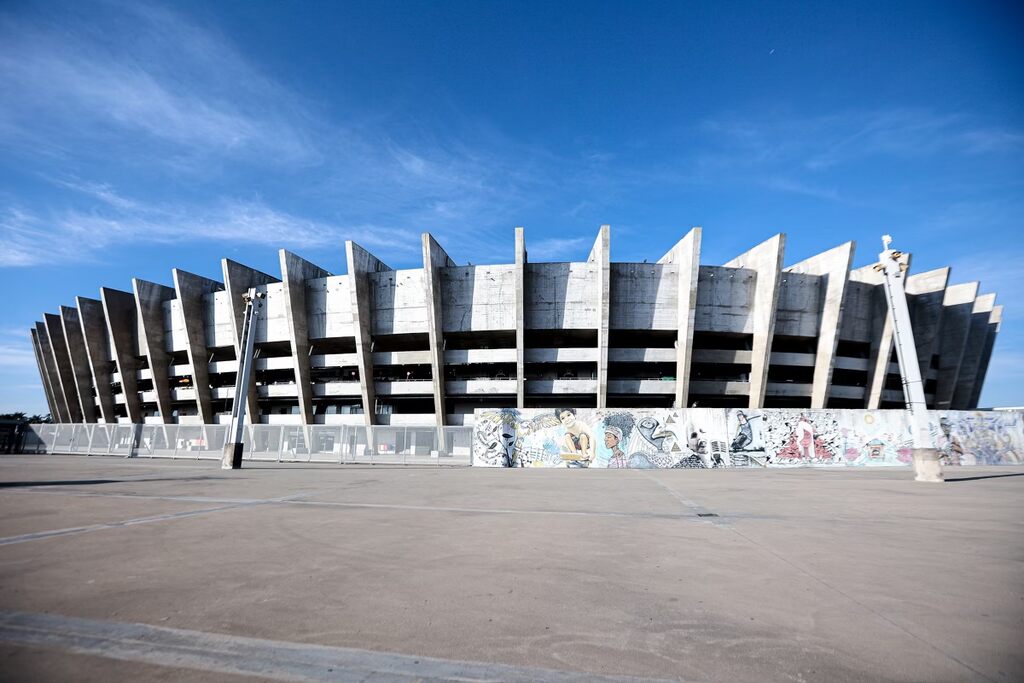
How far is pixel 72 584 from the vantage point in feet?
12.6

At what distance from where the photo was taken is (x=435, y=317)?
33.0 metres

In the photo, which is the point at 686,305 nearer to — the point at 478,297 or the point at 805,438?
the point at 805,438

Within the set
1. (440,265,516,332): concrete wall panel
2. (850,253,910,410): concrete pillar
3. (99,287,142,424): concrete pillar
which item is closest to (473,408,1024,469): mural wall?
(850,253,910,410): concrete pillar

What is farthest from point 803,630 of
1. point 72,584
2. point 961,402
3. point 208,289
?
point 961,402

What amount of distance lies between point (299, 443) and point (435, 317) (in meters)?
13.0

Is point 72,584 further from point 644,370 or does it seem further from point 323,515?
point 644,370

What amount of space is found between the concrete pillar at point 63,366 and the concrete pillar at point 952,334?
300ft

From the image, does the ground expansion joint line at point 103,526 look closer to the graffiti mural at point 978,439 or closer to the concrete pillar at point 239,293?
the graffiti mural at point 978,439

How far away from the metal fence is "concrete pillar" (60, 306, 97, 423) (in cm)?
2761

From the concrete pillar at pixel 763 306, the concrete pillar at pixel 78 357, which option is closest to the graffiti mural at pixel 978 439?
the concrete pillar at pixel 763 306

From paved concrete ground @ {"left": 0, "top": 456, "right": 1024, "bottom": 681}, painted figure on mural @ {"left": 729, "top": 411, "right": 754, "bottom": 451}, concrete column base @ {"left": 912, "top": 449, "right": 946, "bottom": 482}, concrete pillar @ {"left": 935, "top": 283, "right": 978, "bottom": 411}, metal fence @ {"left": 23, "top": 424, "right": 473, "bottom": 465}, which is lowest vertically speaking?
metal fence @ {"left": 23, "top": 424, "right": 473, "bottom": 465}

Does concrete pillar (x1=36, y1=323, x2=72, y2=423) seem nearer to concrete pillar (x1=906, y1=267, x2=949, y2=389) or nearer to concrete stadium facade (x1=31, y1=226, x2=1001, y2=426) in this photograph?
concrete stadium facade (x1=31, y1=226, x2=1001, y2=426)

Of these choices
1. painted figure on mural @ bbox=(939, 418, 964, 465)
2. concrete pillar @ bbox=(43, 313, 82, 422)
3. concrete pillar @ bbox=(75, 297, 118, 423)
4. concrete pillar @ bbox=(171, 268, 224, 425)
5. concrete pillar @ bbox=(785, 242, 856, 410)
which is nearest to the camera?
painted figure on mural @ bbox=(939, 418, 964, 465)

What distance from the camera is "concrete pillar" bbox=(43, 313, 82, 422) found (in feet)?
165
